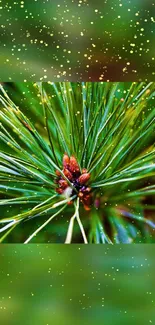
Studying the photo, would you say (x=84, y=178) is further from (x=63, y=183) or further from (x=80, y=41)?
(x=80, y=41)

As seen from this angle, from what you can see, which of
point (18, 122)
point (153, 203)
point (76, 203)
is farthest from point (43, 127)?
point (153, 203)

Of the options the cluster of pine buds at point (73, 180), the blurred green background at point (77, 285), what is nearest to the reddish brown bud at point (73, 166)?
the cluster of pine buds at point (73, 180)

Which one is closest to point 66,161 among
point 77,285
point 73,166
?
point 73,166

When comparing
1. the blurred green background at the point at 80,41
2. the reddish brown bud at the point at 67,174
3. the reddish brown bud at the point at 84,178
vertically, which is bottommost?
the reddish brown bud at the point at 84,178

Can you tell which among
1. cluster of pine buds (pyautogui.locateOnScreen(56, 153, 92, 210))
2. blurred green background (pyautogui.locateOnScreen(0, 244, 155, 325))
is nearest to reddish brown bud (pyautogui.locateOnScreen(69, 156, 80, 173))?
cluster of pine buds (pyautogui.locateOnScreen(56, 153, 92, 210))

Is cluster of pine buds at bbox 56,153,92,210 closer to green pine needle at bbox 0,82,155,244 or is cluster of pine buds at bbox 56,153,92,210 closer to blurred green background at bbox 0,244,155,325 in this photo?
green pine needle at bbox 0,82,155,244

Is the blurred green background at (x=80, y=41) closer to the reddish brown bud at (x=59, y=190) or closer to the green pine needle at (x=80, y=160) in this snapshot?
the green pine needle at (x=80, y=160)
